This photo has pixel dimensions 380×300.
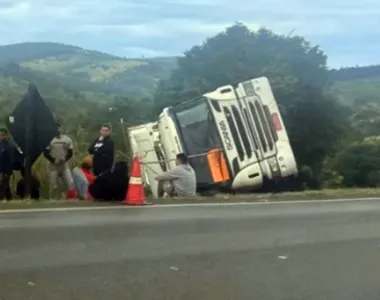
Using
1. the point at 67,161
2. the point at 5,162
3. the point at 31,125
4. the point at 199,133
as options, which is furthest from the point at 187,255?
the point at 199,133

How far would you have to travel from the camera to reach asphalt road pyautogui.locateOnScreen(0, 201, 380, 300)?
7.25 m

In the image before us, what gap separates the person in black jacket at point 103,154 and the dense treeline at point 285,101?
13455 mm

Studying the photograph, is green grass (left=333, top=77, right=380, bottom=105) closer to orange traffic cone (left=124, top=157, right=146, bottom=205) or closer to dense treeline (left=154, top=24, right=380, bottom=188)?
dense treeline (left=154, top=24, right=380, bottom=188)

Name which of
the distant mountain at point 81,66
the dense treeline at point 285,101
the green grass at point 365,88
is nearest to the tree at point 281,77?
the dense treeline at point 285,101

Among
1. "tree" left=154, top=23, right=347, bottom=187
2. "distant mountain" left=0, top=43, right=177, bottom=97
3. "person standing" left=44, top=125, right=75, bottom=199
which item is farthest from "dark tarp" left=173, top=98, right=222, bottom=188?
"distant mountain" left=0, top=43, right=177, bottom=97

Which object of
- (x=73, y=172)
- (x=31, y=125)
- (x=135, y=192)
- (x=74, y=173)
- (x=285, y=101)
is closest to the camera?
(x=135, y=192)

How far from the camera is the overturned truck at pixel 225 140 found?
21.4 m

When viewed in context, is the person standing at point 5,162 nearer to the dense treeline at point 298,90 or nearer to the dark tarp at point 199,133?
the dark tarp at point 199,133

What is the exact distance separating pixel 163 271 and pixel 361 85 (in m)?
79.8

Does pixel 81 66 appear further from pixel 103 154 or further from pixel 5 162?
pixel 5 162

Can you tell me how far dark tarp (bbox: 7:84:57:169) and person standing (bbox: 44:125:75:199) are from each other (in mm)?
493

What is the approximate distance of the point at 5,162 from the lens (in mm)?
15211

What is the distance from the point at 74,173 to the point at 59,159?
1.96 feet

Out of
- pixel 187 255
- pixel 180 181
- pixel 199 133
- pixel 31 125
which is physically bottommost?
pixel 187 255
